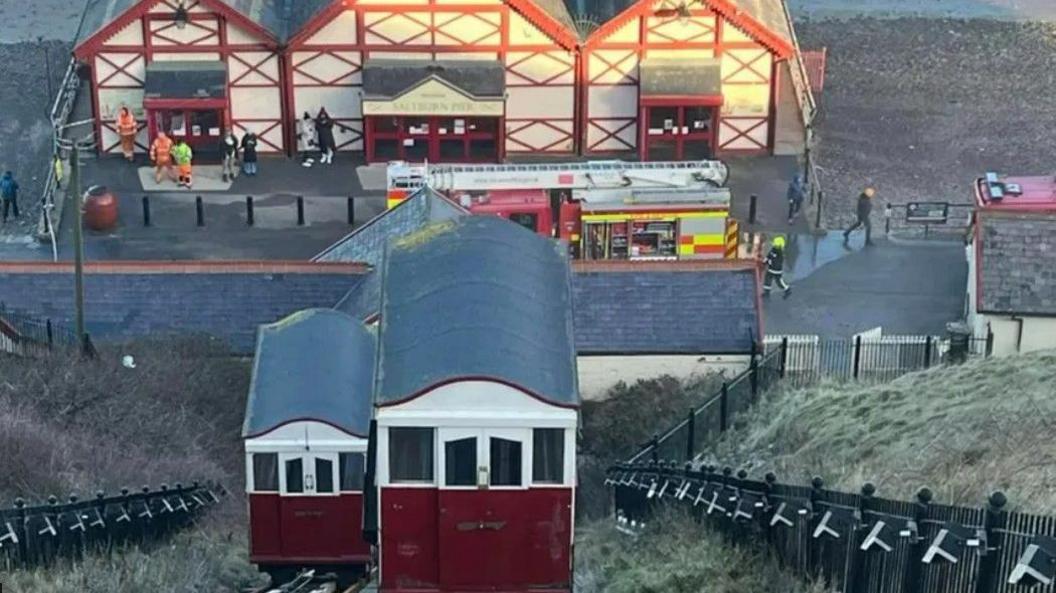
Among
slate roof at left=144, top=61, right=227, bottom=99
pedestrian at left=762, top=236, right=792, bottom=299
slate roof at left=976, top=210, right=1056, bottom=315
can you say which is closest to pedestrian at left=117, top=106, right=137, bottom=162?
slate roof at left=144, top=61, right=227, bottom=99

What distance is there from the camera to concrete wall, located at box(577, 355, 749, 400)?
2747 cm

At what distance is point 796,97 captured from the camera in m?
40.9

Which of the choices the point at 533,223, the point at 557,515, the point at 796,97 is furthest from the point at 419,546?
the point at 796,97

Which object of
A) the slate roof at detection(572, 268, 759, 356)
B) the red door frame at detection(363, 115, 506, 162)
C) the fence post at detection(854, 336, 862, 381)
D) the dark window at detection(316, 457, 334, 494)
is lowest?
the dark window at detection(316, 457, 334, 494)

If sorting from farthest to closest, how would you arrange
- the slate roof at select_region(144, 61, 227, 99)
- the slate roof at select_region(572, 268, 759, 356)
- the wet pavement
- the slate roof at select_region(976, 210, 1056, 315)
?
1. the slate roof at select_region(144, 61, 227, 99)
2. the wet pavement
3. the slate roof at select_region(976, 210, 1056, 315)
4. the slate roof at select_region(572, 268, 759, 356)

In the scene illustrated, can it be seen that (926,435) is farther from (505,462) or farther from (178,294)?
(178,294)

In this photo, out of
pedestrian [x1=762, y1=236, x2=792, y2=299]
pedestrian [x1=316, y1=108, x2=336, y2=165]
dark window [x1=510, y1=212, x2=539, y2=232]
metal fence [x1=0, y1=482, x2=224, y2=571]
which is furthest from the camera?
pedestrian [x1=316, y1=108, x2=336, y2=165]

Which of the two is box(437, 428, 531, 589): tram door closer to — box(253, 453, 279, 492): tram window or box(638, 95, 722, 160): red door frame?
box(253, 453, 279, 492): tram window

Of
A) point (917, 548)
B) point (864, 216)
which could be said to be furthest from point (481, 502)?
point (864, 216)

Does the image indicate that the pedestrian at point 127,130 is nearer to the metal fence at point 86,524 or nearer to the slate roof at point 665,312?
the slate roof at point 665,312

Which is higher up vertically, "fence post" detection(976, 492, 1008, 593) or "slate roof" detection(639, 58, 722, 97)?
"slate roof" detection(639, 58, 722, 97)

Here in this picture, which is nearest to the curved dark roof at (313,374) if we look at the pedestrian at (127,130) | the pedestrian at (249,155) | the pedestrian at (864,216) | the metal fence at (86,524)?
the metal fence at (86,524)

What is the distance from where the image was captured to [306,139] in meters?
38.2

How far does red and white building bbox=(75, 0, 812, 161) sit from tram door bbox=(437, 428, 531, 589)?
863 inches
